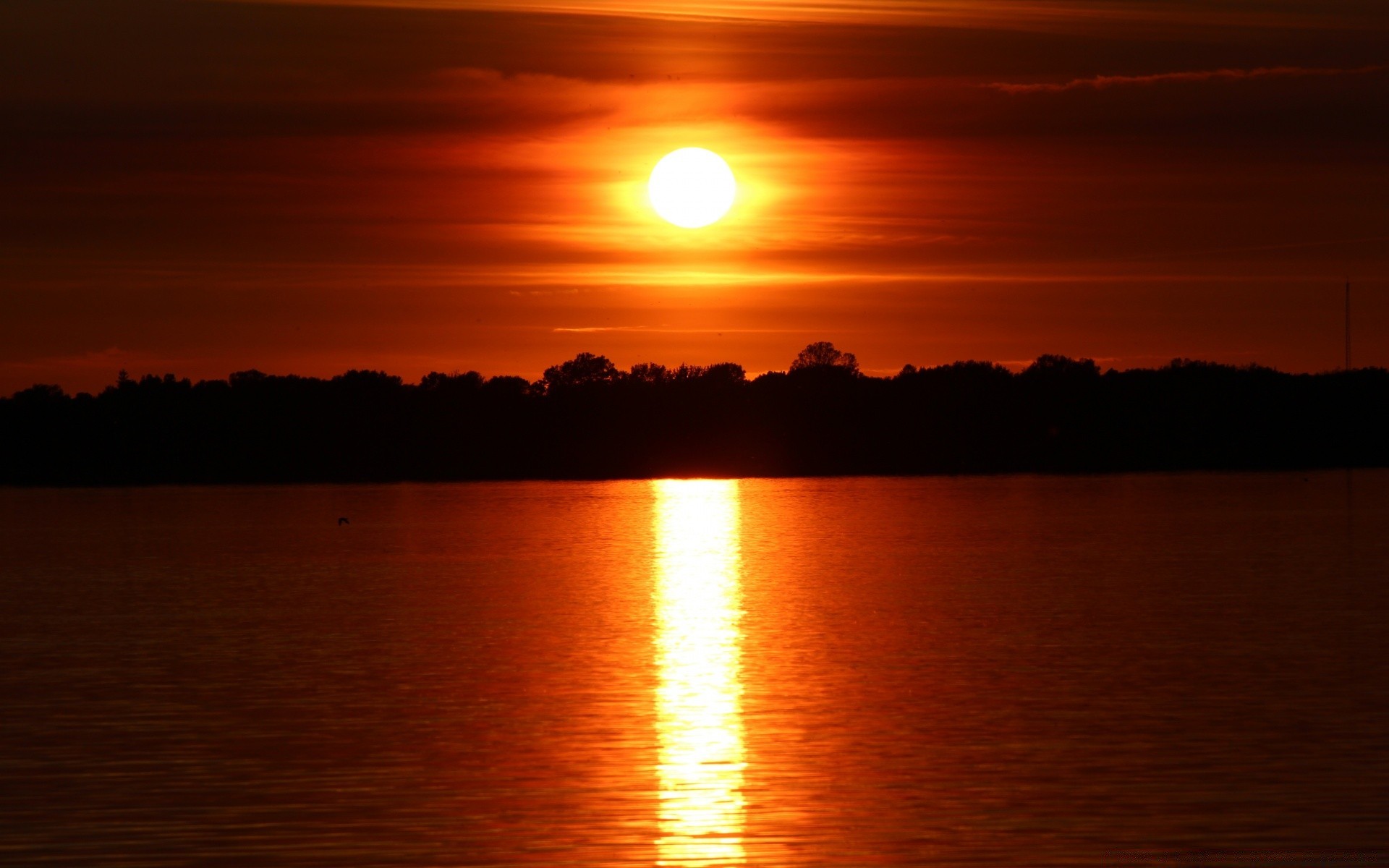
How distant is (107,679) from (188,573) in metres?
29.6

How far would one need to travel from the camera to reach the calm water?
65.5ft

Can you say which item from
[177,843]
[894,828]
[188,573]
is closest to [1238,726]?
[894,828]

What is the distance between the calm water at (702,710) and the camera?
1995 centimetres

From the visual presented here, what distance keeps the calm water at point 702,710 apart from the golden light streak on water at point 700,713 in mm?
105

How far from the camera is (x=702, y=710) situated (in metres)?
28.9

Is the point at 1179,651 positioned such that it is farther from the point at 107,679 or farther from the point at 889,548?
the point at 889,548

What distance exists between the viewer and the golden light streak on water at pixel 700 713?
64.7 feet

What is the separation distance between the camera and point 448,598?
166 feet

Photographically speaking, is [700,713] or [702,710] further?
[702,710]

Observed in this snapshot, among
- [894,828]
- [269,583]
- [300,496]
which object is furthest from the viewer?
[300,496]

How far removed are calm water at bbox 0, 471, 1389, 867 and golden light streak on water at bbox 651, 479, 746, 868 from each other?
0.10 m

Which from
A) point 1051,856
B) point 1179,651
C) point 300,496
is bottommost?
point 1051,856

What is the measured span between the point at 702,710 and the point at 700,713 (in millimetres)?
330

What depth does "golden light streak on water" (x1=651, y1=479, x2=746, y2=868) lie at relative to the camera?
19734 mm
